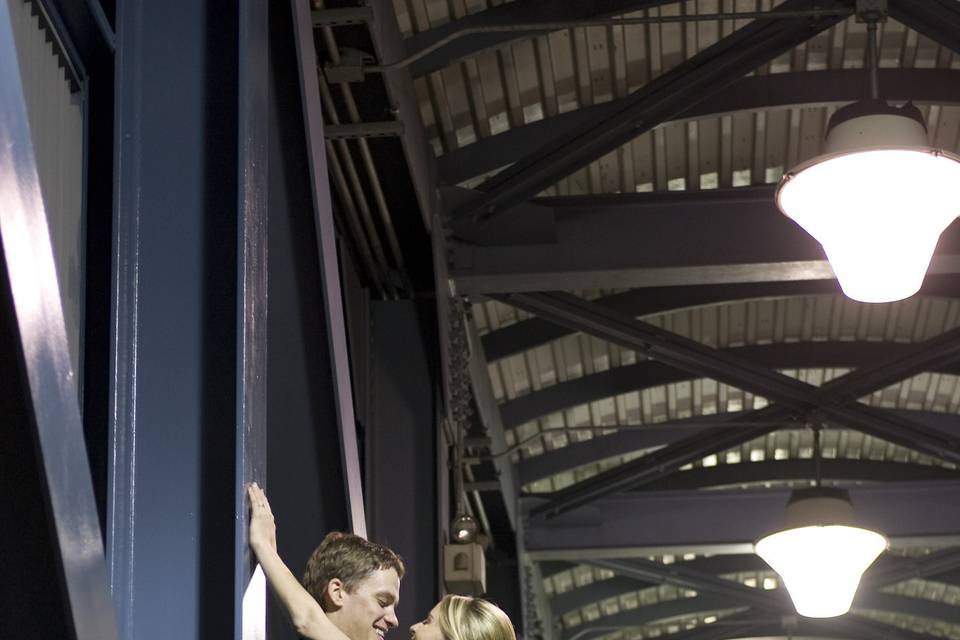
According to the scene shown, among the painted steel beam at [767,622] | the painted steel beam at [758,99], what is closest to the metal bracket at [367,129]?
the painted steel beam at [758,99]

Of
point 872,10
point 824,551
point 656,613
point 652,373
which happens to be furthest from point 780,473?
point 872,10

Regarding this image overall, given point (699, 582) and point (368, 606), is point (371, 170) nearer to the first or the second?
point (368, 606)

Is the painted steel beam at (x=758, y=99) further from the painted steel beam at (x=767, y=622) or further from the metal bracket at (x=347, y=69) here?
the painted steel beam at (x=767, y=622)

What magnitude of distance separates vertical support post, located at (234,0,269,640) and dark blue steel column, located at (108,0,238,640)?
3 cm

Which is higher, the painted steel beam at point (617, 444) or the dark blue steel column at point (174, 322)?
the painted steel beam at point (617, 444)

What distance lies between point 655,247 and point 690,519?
19.4 feet

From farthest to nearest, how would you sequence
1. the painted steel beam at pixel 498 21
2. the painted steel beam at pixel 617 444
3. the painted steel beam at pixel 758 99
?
the painted steel beam at pixel 617 444 → the painted steel beam at pixel 758 99 → the painted steel beam at pixel 498 21

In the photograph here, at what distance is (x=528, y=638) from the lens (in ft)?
49.9

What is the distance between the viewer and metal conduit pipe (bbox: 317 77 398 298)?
26.0 ft

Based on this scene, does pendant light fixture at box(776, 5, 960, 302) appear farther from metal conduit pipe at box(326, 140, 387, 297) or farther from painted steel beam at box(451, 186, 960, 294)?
painted steel beam at box(451, 186, 960, 294)

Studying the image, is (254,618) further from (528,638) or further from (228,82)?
(528,638)

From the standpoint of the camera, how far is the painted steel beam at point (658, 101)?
844 cm

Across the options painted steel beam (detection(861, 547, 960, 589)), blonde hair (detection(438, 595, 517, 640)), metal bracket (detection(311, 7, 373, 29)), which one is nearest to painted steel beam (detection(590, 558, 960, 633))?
painted steel beam (detection(861, 547, 960, 589))

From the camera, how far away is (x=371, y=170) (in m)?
8.59
